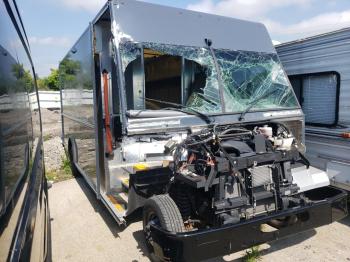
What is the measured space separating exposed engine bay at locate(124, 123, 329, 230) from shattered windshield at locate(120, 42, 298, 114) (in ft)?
1.70

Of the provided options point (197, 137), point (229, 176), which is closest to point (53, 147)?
point (197, 137)

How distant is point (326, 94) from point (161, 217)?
3152 mm

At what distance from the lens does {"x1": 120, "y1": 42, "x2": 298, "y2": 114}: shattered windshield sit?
3973 mm

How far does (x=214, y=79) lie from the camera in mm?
4191

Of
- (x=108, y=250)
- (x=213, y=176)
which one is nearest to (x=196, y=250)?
(x=213, y=176)

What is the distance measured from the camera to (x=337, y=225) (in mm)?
4402

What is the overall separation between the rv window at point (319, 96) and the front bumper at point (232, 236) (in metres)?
1.80

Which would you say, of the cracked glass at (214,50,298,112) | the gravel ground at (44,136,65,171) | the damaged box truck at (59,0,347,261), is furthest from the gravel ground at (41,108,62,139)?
the cracked glass at (214,50,298,112)

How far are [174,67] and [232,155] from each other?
7.42 feet

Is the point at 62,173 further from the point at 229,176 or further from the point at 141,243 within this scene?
the point at 229,176

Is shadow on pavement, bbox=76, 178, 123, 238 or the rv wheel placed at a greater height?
the rv wheel

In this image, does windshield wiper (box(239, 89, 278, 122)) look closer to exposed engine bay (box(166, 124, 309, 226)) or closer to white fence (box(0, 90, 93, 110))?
exposed engine bay (box(166, 124, 309, 226))

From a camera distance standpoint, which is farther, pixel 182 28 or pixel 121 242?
pixel 182 28

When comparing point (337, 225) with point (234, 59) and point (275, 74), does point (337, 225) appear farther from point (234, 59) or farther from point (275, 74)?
point (234, 59)
